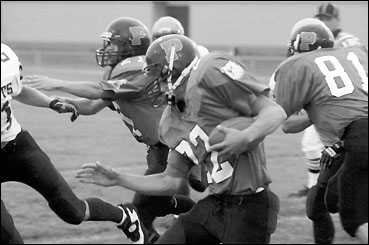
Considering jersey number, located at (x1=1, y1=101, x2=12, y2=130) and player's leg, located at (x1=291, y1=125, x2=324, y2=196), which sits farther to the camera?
player's leg, located at (x1=291, y1=125, x2=324, y2=196)

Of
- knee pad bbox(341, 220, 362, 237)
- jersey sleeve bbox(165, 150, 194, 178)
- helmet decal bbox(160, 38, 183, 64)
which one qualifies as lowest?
knee pad bbox(341, 220, 362, 237)

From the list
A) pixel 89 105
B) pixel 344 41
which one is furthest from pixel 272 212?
pixel 344 41

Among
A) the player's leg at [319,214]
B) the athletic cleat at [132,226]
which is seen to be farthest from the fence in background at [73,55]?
the athletic cleat at [132,226]

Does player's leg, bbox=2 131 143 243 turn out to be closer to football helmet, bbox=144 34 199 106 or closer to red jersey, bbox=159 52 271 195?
football helmet, bbox=144 34 199 106

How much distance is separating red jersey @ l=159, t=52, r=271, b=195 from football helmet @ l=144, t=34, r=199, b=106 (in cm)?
21

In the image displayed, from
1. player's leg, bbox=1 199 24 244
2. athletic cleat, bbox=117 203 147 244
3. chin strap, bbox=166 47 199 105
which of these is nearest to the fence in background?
athletic cleat, bbox=117 203 147 244

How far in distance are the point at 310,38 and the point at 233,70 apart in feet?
4.68

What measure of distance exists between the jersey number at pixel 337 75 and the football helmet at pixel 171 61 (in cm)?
82

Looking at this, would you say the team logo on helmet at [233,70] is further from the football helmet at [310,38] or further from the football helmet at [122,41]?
the football helmet at [122,41]

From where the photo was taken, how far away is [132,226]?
17.6 ft

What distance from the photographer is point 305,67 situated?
464 centimetres

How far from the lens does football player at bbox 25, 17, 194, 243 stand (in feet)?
17.5

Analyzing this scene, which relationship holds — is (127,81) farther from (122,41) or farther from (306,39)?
(306,39)

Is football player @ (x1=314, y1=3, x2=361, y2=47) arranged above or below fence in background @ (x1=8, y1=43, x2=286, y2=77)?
above
